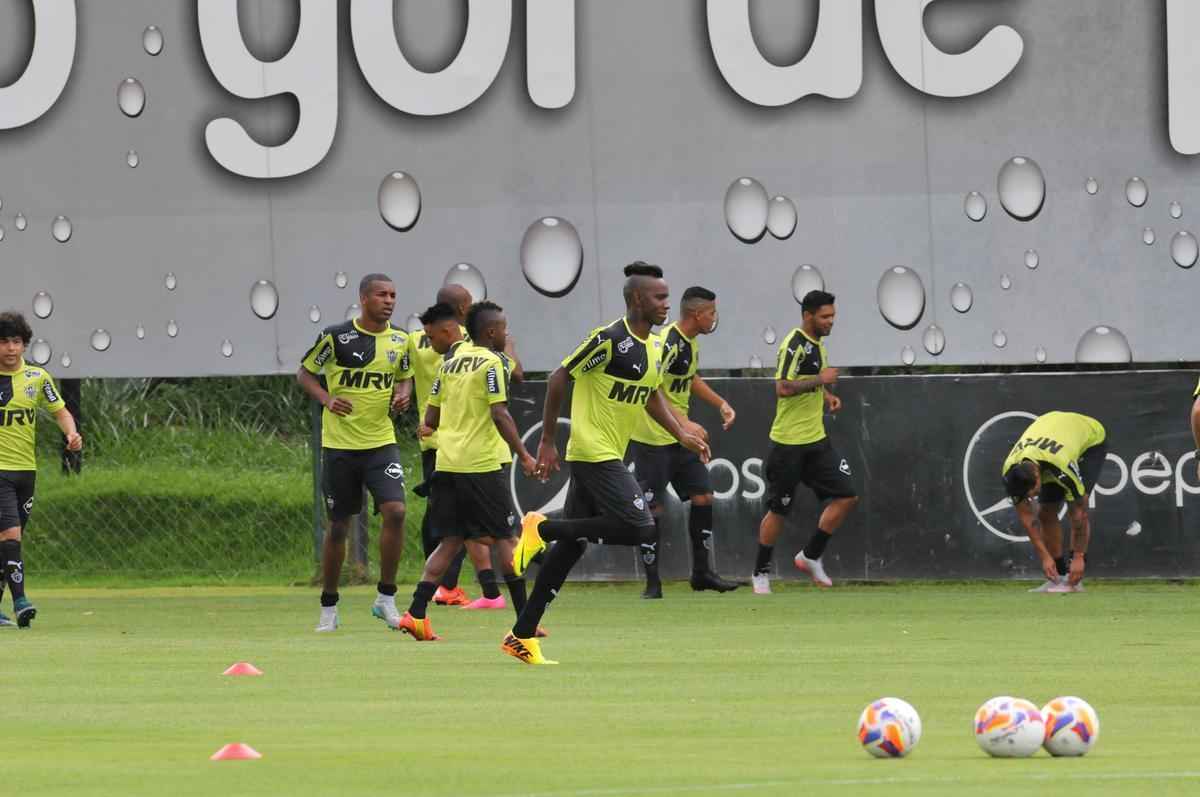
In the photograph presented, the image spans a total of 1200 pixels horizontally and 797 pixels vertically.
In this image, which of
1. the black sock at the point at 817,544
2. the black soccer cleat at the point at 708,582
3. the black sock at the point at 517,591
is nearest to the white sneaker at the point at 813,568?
the black sock at the point at 817,544

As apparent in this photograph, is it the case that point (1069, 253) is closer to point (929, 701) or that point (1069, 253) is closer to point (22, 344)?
point (22, 344)

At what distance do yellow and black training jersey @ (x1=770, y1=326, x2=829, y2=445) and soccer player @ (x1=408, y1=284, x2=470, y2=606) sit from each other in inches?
103

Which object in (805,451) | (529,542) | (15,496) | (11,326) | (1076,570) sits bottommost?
(1076,570)

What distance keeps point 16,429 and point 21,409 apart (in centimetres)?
13

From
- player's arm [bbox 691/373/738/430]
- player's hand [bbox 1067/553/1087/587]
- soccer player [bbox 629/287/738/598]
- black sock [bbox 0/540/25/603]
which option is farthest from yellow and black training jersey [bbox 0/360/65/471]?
player's hand [bbox 1067/553/1087/587]

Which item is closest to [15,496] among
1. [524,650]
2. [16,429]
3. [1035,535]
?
[16,429]

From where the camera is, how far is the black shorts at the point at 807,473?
672 inches

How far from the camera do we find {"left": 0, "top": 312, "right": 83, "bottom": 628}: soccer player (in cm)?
1449

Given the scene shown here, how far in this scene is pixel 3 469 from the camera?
14.6 m

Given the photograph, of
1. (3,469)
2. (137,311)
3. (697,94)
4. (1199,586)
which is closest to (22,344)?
(3,469)

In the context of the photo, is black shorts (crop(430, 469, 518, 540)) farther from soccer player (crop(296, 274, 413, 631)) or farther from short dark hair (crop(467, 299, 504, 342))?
short dark hair (crop(467, 299, 504, 342))

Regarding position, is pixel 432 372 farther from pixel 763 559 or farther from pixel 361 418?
pixel 763 559

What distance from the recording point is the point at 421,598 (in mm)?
12219

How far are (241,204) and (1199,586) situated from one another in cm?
789
